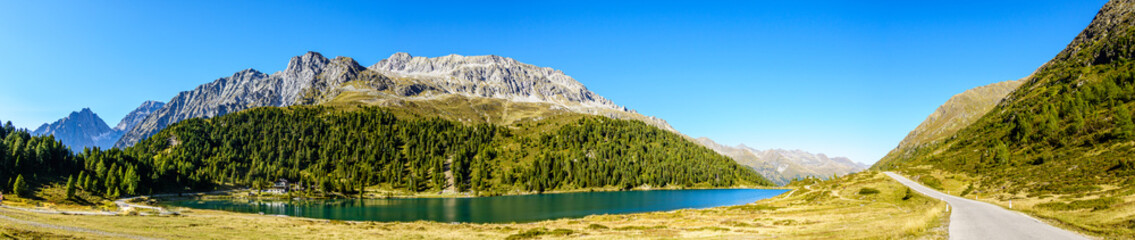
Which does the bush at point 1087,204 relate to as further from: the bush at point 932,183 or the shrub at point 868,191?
the bush at point 932,183

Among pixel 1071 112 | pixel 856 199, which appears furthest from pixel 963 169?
pixel 856 199

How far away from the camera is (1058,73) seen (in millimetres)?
180625

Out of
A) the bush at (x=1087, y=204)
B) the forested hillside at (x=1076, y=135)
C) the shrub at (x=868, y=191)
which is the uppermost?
the forested hillside at (x=1076, y=135)

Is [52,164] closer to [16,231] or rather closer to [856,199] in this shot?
[16,231]

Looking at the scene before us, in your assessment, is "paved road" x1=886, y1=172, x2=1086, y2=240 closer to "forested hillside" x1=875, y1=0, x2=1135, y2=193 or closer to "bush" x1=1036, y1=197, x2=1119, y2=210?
"bush" x1=1036, y1=197, x2=1119, y2=210

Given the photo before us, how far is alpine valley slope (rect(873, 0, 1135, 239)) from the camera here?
3769 cm

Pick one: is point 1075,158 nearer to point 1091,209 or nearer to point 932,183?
point 932,183

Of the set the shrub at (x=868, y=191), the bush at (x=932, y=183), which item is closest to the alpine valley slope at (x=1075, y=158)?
the bush at (x=932, y=183)

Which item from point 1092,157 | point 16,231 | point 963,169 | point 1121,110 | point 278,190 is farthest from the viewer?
point 278,190

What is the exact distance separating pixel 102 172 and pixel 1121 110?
251 m

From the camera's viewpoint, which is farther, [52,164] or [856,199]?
[52,164]

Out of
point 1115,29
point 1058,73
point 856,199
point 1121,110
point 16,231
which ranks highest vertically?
point 1115,29

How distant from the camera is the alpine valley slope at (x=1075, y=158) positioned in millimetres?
37688

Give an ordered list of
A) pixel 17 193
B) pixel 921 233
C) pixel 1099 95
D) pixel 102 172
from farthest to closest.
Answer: pixel 102 172, pixel 1099 95, pixel 17 193, pixel 921 233
